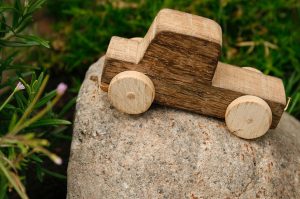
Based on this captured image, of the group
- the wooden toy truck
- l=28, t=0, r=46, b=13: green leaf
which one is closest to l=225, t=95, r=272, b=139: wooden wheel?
the wooden toy truck

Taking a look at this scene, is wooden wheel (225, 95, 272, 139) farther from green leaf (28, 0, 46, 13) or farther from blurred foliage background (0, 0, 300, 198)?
blurred foliage background (0, 0, 300, 198)

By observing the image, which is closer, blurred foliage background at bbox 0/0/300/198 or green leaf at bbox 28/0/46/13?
green leaf at bbox 28/0/46/13

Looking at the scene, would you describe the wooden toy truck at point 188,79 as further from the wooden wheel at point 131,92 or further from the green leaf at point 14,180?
the green leaf at point 14,180

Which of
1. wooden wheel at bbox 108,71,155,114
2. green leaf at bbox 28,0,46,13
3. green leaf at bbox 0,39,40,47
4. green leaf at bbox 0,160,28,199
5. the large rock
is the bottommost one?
the large rock

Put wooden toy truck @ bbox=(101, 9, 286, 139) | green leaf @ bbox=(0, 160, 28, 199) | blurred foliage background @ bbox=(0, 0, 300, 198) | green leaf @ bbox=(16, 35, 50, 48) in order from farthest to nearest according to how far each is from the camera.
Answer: blurred foliage background @ bbox=(0, 0, 300, 198) → green leaf @ bbox=(16, 35, 50, 48) → wooden toy truck @ bbox=(101, 9, 286, 139) → green leaf @ bbox=(0, 160, 28, 199)

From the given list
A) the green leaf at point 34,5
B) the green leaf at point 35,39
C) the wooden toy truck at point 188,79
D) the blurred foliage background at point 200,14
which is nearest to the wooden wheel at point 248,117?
the wooden toy truck at point 188,79

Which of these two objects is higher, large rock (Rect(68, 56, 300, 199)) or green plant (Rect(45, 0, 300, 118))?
large rock (Rect(68, 56, 300, 199))

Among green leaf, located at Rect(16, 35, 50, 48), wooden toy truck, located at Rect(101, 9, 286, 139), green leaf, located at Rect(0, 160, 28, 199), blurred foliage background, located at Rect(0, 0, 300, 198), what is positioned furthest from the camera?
blurred foliage background, located at Rect(0, 0, 300, 198)

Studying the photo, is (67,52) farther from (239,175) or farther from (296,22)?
(239,175)
